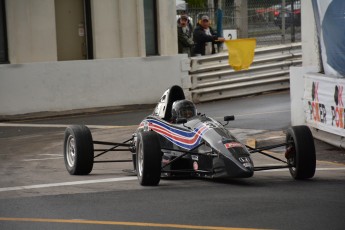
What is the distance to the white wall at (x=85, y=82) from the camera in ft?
76.9

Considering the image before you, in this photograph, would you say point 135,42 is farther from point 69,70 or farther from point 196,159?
point 196,159

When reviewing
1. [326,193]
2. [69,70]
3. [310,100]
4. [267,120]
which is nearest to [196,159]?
[326,193]

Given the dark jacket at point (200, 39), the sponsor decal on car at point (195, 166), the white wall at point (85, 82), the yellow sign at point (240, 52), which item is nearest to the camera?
the sponsor decal on car at point (195, 166)

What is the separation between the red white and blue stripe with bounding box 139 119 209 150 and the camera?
506 inches

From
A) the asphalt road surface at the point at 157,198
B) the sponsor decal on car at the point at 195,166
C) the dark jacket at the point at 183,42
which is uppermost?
the dark jacket at the point at 183,42

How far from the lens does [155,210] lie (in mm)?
10586

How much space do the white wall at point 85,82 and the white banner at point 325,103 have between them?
7630 mm

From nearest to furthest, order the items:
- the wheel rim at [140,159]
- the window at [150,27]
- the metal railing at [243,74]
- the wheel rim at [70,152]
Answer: the wheel rim at [140,159]
the wheel rim at [70,152]
the metal railing at [243,74]
the window at [150,27]

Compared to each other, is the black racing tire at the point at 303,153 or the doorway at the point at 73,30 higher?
the doorway at the point at 73,30

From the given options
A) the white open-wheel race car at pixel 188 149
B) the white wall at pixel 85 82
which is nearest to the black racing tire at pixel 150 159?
the white open-wheel race car at pixel 188 149

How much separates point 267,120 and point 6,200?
33.1 ft

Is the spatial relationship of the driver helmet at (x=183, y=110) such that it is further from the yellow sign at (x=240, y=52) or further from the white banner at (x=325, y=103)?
the yellow sign at (x=240, y=52)

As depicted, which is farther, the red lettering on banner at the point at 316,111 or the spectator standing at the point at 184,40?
the spectator standing at the point at 184,40

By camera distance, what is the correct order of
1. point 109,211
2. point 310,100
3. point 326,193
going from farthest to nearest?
point 310,100 < point 326,193 < point 109,211
